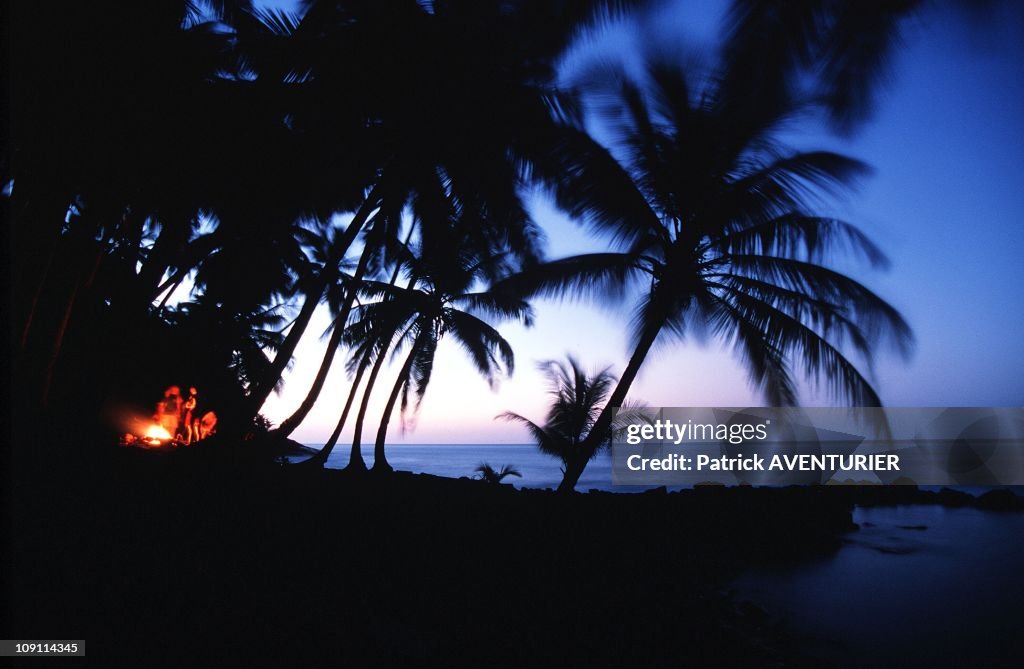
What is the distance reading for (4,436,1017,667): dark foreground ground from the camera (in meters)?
2.33

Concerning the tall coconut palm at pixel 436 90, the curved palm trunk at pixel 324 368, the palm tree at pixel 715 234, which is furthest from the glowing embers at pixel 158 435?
the palm tree at pixel 715 234

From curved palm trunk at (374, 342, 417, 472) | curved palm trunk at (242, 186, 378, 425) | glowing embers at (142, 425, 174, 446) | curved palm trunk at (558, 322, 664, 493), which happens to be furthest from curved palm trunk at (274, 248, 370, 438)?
curved palm trunk at (558, 322, 664, 493)

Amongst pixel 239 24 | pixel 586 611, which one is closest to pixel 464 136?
pixel 239 24

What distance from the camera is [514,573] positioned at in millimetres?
3830

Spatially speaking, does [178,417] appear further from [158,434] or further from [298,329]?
[298,329]

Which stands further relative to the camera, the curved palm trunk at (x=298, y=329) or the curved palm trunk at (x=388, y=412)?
the curved palm trunk at (x=388, y=412)

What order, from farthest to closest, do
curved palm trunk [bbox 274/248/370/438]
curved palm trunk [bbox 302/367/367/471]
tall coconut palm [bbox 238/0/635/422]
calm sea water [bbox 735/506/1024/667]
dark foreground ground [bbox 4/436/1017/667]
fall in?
curved palm trunk [bbox 302/367/367/471], curved palm trunk [bbox 274/248/370/438], tall coconut palm [bbox 238/0/635/422], calm sea water [bbox 735/506/1024/667], dark foreground ground [bbox 4/436/1017/667]

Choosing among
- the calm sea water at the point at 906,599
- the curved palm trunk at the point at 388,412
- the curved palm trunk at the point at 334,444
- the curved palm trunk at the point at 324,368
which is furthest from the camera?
the curved palm trunk at the point at 388,412

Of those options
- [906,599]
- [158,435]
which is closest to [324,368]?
[158,435]

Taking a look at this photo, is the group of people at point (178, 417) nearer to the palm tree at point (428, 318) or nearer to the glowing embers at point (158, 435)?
the glowing embers at point (158, 435)

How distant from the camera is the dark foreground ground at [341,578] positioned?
2.33 m

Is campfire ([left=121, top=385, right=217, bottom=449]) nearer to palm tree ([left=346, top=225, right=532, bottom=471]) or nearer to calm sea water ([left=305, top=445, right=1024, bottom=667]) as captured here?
palm tree ([left=346, top=225, right=532, bottom=471])

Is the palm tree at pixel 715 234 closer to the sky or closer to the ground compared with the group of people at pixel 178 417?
closer to the sky

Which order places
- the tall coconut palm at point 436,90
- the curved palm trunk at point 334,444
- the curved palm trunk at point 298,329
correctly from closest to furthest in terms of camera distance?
the tall coconut palm at point 436,90 → the curved palm trunk at point 298,329 → the curved palm trunk at point 334,444
